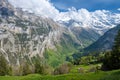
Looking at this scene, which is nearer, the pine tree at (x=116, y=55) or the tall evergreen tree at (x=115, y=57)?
the pine tree at (x=116, y=55)

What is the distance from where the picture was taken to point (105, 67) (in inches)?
4345

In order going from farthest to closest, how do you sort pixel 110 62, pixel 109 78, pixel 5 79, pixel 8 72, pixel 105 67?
1. pixel 8 72
2. pixel 105 67
3. pixel 110 62
4. pixel 5 79
5. pixel 109 78

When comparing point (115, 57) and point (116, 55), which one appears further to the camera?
point (115, 57)

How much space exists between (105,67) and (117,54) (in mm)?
18275

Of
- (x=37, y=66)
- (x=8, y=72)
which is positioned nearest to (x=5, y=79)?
(x=8, y=72)

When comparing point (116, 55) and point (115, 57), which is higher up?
point (116, 55)

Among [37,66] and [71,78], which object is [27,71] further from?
[71,78]

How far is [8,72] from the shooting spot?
405ft

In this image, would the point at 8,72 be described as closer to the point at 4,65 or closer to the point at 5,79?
the point at 4,65

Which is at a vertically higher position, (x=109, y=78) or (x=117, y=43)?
(x=117, y=43)

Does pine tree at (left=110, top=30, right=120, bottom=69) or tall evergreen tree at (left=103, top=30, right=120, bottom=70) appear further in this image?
tall evergreen tree at (left=103, top=30, right=120, bottom=70)

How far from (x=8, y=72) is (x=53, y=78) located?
80812 millimetres

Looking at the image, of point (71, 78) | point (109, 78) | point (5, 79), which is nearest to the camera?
point (109, 78)

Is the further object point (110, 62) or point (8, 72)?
point (8, 72)
